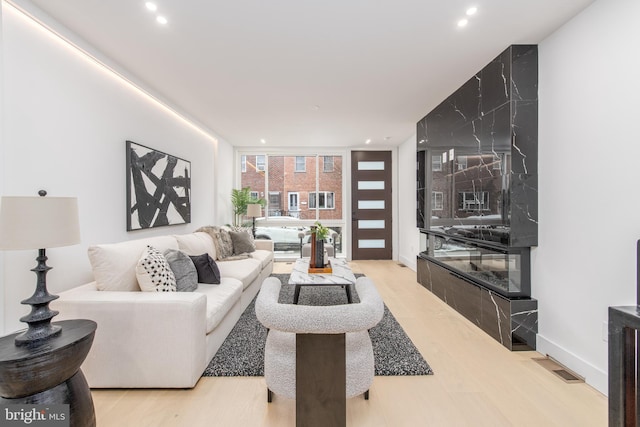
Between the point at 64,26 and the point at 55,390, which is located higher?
the point at 64,26

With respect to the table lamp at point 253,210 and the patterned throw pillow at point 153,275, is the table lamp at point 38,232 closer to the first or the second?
the patterned throw pillow at point 153,275

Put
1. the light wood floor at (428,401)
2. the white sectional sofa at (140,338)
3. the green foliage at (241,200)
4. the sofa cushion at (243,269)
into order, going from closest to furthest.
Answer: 1. the light wood floor at (428,401)
2. the white sectional sofa at (140,338)
3. the sofa cushion at (243,269)
4. the green foliage at (241,200)

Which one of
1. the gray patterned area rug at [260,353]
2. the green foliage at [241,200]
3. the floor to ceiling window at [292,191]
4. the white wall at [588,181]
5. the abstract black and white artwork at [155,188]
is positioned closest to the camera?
the white wall at [588,181]

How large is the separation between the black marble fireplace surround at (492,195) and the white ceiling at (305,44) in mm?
271

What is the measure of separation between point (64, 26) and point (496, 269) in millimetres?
4197

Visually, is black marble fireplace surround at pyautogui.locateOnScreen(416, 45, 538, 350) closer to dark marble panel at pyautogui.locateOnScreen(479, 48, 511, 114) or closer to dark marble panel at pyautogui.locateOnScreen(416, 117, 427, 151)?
dark marble panel at pyautogui.locateOnScreen(479, 48, 511, 114)

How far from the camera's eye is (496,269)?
2678 mm

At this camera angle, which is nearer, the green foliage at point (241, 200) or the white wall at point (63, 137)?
the white wall at point (63, 137)

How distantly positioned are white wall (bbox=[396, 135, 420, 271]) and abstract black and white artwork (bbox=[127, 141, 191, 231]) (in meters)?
3.88

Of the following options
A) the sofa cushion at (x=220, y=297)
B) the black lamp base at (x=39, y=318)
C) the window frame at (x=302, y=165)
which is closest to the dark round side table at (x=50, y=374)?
the black lamp base at (x=39, y=318)

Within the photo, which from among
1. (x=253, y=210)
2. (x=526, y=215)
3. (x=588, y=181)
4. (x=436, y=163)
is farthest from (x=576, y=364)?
(x=253, y=210)

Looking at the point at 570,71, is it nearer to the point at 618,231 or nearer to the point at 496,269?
the point at 618,231

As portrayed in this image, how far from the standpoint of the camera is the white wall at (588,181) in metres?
1.73

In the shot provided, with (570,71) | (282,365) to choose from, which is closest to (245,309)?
(282,365)
